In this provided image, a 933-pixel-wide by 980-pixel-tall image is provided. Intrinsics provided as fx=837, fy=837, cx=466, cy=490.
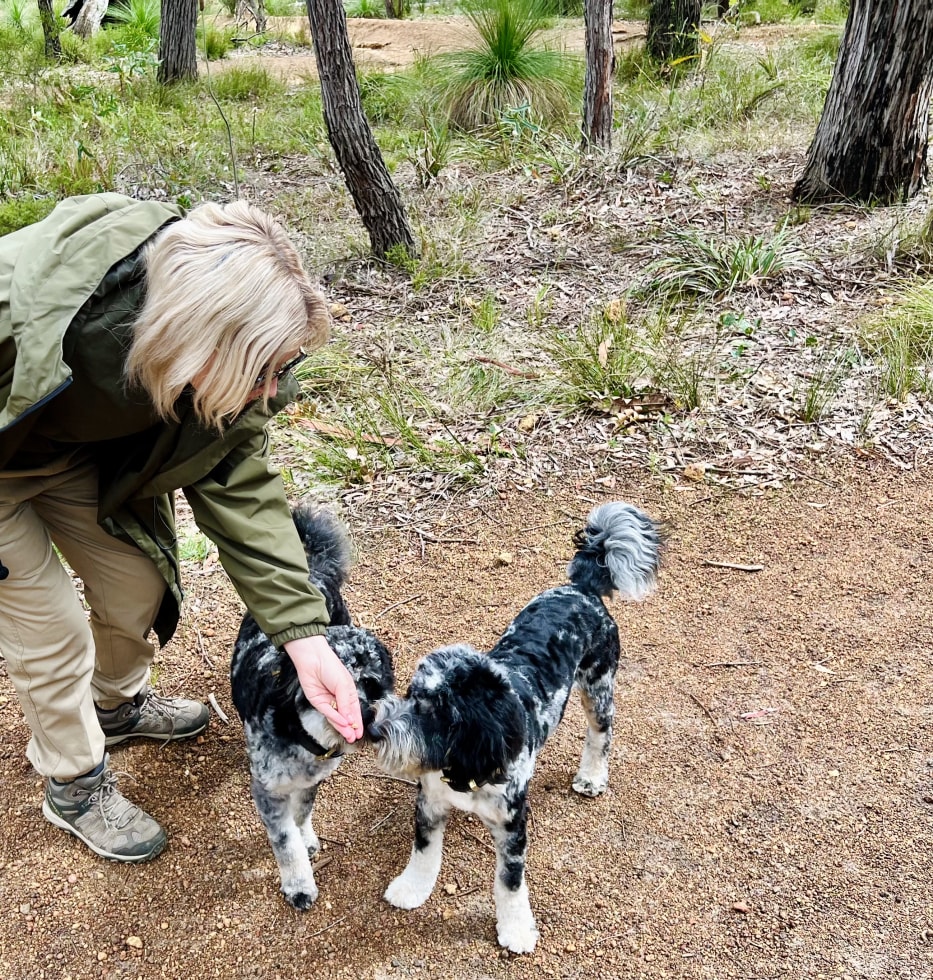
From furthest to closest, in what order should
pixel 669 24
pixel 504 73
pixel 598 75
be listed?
pixel 669 24, pixel 504 73, pixel 598 75

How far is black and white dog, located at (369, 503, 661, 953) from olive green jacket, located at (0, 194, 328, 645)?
413 mm

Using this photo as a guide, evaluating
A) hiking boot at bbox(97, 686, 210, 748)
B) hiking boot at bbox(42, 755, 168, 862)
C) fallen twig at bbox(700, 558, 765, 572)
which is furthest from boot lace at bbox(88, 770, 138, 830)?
fallen twig at bbox(700, 558, 765, 572)

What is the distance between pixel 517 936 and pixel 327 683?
3.81 ft

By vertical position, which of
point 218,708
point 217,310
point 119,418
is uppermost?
point 217,310

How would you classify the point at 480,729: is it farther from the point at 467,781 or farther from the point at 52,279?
the point at 52,279

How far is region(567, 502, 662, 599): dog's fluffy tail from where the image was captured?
2963 millimetres

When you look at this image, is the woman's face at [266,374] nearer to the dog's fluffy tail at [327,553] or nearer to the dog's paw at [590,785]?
the dog's fluffy tail at [327,553]

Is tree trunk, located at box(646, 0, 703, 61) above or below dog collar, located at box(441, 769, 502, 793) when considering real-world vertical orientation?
above

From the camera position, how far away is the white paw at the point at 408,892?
110 inches

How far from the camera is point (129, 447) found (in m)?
2.51

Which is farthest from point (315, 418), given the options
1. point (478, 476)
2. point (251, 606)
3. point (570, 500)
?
point (251, 606)

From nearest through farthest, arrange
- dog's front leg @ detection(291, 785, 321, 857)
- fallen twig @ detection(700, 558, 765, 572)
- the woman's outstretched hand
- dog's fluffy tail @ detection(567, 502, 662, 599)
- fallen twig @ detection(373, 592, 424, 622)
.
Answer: the woman's outstretched hand < dog's front leg @ detection(291, 785, 321, 857) < dog's fluffy tail @ detection(567, 502, 662, 599) < fallen twig @ detection(373, 592, 424, 622) < fallen twig @ detection(700, 558, 765, 572)

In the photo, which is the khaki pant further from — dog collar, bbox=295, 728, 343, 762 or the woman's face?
dog collar, bbox=295, 728, 343, 762

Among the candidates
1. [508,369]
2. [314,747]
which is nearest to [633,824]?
[314,747]
